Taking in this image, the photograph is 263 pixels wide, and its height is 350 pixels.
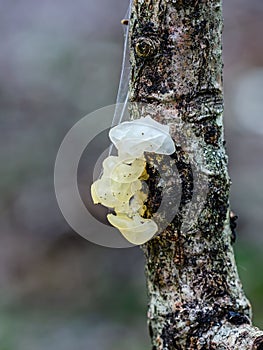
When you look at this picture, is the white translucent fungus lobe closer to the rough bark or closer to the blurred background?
the rough bark

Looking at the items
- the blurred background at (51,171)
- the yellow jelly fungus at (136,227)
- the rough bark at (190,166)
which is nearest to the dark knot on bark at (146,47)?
the rough bark at (190,166)

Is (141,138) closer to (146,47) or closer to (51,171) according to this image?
(146,47)

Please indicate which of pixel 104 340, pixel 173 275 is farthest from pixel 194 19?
pixel 104 340

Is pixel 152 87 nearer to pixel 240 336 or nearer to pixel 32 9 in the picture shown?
pixel 240 336

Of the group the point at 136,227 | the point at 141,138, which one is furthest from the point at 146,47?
the point at 136,227

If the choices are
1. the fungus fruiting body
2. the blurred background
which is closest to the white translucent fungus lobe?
the fungus fruiting body

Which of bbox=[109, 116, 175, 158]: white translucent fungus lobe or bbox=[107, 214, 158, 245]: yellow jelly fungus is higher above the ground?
bbox=[109, 116, 175, 158]: white translucent fungus lobe
